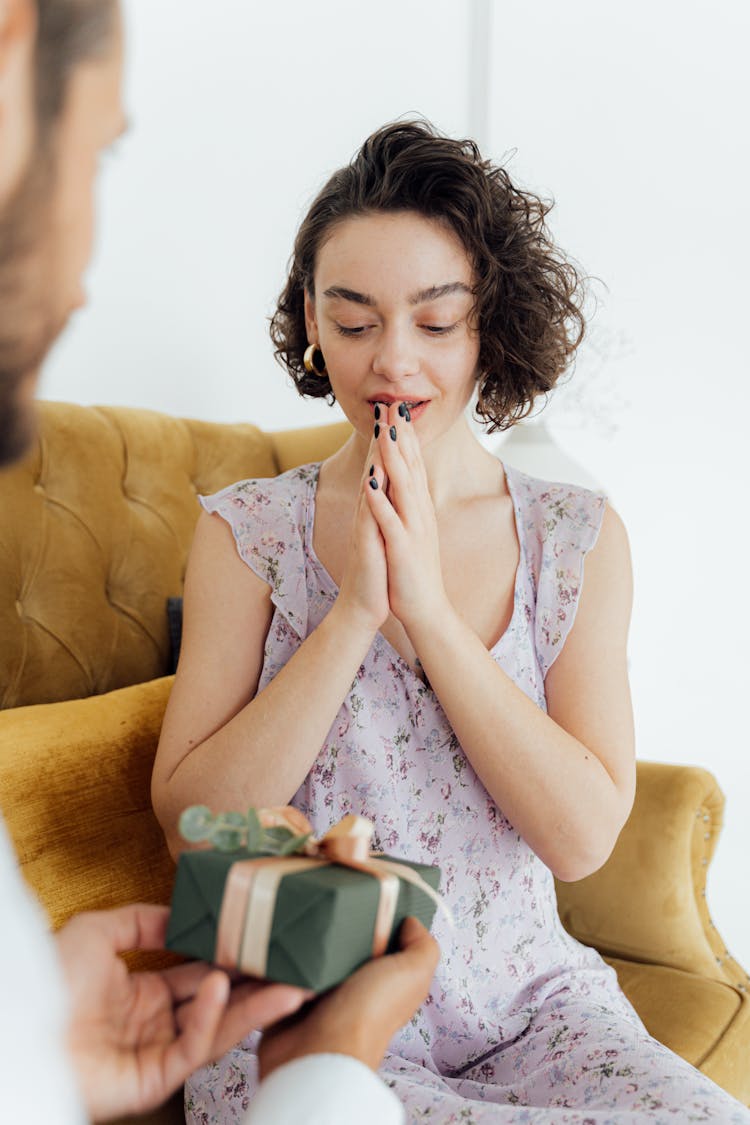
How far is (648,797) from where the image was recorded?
1.72m

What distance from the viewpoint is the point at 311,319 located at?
143cm

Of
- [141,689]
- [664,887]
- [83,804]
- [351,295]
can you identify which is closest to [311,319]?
[351,295]

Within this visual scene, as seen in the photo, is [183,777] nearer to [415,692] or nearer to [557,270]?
[415,692]

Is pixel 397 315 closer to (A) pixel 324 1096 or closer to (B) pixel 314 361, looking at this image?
(B) pixel 314 361

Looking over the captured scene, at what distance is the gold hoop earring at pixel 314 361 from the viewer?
4.84ft

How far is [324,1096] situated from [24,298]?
462 mm

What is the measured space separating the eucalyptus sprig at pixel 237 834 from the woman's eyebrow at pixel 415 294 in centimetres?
68

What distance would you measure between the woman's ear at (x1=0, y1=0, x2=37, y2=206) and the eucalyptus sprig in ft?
1.31

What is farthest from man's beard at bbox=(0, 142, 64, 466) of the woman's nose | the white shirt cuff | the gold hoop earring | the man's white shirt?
the gold hoop earring

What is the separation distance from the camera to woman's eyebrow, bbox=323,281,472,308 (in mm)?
1243

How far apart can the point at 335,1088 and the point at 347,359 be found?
0.83 m

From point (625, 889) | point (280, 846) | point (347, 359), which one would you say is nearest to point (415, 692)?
point (347, 359)

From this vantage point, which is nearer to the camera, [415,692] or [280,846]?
[280,846]

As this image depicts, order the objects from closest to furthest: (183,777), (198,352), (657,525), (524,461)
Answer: (183,777) < (198,352) < (524,461) < (657,525)
